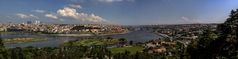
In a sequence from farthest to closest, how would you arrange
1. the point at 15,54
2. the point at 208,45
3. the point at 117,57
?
the point at 117,57 < the point at 15,54 < the point at 208,45

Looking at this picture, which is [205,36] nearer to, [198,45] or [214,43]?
[198,45]

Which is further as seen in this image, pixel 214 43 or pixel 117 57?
pixel 117 57

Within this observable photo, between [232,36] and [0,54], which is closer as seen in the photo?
[232,36]

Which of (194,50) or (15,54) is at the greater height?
(194,50)

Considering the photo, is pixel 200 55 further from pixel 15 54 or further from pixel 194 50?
pixel 15 54

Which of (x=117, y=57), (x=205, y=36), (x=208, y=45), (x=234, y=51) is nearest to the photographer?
(x=234, y=51)

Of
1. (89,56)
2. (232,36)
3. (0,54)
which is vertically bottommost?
(89,56)

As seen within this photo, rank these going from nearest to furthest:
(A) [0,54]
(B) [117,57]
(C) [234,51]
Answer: (C) [234,51] < (A) [0,54] < (B) [117,57]

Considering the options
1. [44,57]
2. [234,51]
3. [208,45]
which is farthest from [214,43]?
[44,57]

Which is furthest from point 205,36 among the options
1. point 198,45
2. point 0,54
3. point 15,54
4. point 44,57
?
point 44,57
